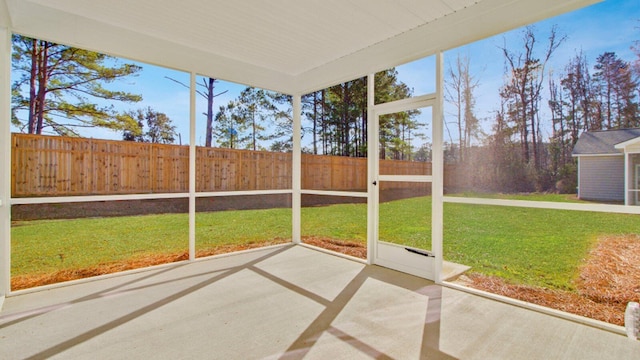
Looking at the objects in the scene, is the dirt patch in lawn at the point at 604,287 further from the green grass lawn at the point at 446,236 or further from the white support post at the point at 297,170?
the white support post at the point at 297,170

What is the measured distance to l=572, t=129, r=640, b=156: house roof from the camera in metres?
2.33

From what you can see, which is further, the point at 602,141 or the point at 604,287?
the point at 604,287

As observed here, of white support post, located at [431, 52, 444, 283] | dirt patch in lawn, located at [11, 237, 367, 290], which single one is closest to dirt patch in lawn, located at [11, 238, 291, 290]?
dirt patch in lawn, located at [11, 237, 367, 290]

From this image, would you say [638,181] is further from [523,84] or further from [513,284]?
[513,284]

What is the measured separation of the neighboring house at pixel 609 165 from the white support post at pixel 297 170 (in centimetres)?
357

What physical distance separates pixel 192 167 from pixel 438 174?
3021mm

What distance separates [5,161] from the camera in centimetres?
278

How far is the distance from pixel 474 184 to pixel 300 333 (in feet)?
7.44

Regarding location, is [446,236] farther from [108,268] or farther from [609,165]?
[108,268]

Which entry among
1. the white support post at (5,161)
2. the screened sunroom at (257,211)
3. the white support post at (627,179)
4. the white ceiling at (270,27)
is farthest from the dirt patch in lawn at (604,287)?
the white support post at (5,161)

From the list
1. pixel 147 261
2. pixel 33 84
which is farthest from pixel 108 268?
pixel 33 84

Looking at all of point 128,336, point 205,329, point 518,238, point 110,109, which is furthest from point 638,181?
point 110,109

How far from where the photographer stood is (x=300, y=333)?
7.22 ft

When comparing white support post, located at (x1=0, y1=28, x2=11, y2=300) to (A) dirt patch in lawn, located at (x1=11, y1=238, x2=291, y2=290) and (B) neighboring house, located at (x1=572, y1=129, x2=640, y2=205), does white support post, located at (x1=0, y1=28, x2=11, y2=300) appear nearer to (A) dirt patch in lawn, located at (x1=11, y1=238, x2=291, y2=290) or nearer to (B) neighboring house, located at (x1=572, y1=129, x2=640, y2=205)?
(A) dirt patch in lawn, located at (x1=11, y1=238, x2=291, y2=290)
